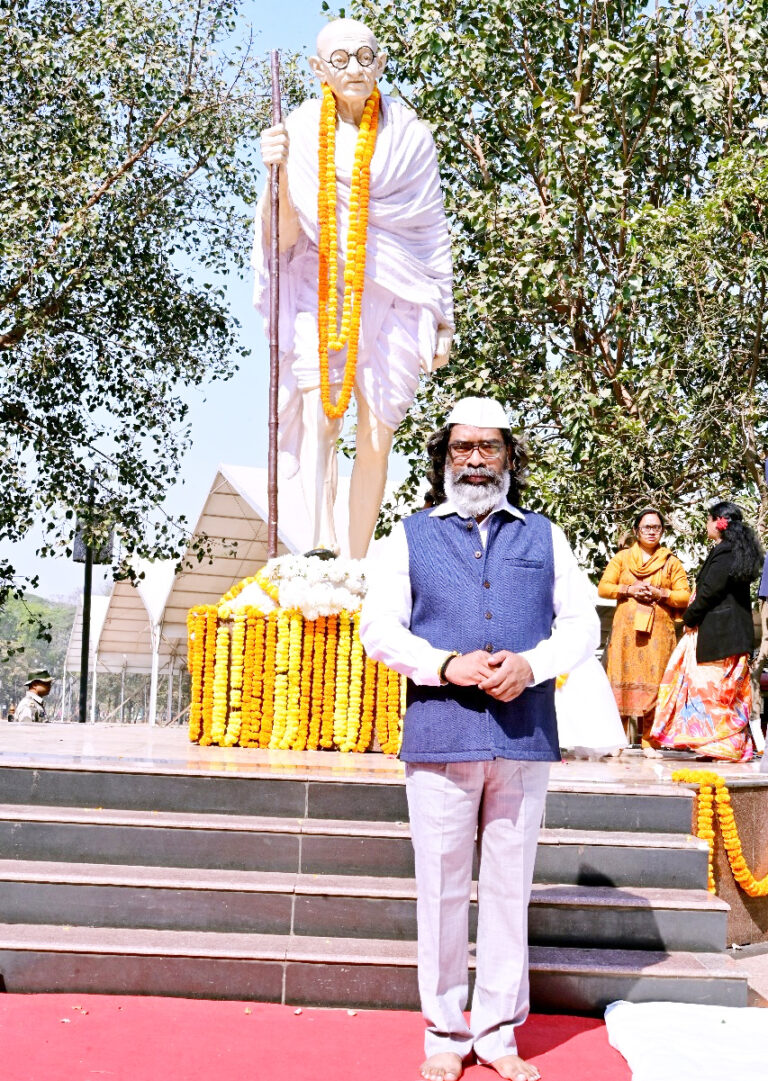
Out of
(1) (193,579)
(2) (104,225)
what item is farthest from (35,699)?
(1) (193,579)

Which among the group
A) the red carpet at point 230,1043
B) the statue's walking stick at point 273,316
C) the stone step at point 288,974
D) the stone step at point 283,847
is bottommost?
the red carpet at point 230,1043

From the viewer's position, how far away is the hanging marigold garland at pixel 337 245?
666 centimetres

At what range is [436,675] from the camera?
10.7 ft

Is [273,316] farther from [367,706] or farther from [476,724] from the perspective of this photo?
[476,724]

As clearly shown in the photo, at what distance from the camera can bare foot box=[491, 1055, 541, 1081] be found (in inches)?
128

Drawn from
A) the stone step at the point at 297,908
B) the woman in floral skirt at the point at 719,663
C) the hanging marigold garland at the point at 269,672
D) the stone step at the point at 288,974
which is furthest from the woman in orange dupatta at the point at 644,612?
the stone step at the point at 288,974

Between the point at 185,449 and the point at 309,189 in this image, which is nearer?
the point at 309,189

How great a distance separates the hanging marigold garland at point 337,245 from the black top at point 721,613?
91.5 inches

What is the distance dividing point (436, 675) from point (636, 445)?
8.24 metres

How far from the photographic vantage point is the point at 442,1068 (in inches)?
127

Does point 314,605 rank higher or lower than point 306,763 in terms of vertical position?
higher

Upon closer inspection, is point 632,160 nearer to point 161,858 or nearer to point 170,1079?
point 161,858

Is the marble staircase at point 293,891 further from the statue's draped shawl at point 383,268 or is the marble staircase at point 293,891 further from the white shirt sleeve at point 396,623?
the statue's draped shawl at point 383,268

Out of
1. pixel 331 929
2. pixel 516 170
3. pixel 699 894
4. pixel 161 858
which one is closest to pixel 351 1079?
pixel 331 929
